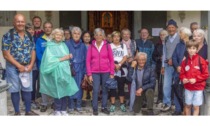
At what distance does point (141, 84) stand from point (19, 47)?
2.09 meters

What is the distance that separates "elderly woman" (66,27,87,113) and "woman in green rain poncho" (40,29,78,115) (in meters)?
0.24

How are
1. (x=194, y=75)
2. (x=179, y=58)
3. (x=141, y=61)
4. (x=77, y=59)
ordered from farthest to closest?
(x=77, y=59) → (x=141, y=61) → (x=179, y=58) → (x=194, y=75)

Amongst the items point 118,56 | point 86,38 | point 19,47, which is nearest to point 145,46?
point 118,56

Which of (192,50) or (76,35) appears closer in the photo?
(192,50)

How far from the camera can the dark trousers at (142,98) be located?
20.9 feet

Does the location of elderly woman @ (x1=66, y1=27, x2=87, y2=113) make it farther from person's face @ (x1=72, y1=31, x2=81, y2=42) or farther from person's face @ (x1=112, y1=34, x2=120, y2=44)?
person's face @ (x1=112, y1=34, x2=120, y2=44)

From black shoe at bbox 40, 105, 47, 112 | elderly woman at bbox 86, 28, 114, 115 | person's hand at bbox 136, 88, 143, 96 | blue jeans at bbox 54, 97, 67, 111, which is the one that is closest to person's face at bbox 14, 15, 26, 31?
elderly woman at bbox 86, 28, 114, 115

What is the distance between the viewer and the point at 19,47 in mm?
5840

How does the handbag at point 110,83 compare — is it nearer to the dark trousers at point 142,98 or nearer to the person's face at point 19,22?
the dark trousers at point 142,98

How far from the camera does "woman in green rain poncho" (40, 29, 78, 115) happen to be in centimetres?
605

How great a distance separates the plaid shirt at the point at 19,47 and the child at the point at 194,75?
2.38 m


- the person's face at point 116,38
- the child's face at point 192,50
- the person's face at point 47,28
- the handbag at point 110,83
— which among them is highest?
the person's face at point 47,28

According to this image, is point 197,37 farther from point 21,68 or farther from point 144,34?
point 21,68

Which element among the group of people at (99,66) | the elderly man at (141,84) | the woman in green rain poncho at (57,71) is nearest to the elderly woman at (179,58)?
the group of people at (99,66)
